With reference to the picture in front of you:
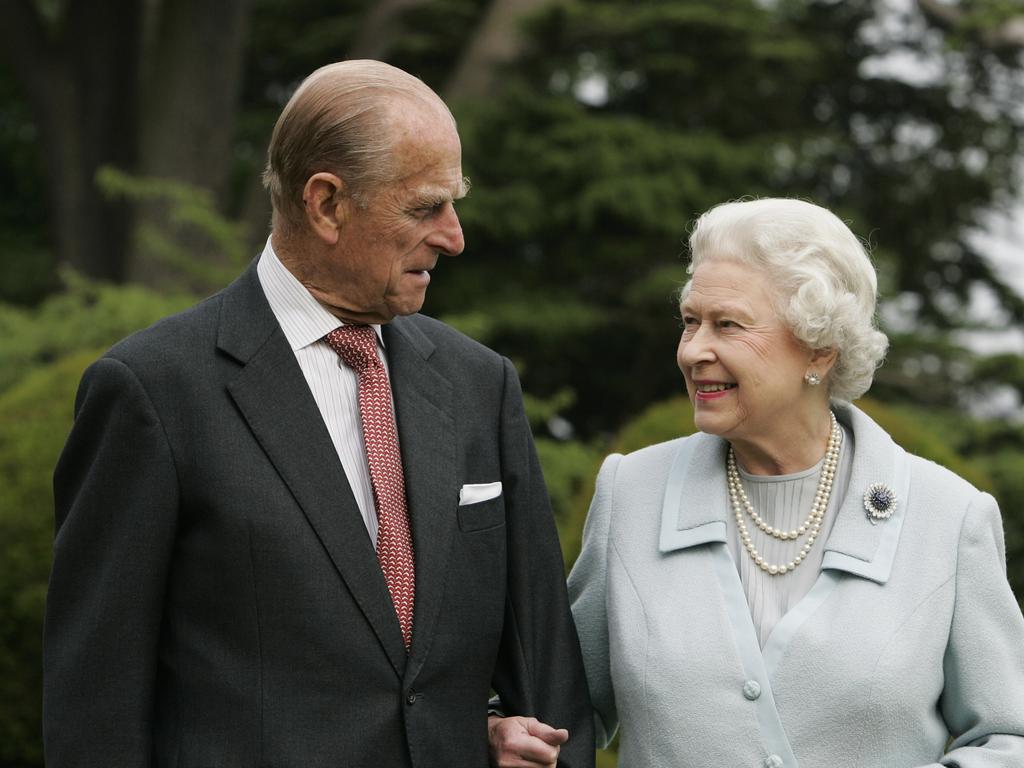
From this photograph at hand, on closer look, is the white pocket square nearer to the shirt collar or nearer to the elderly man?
the elderly man

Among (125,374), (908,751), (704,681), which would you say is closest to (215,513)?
(125,374)

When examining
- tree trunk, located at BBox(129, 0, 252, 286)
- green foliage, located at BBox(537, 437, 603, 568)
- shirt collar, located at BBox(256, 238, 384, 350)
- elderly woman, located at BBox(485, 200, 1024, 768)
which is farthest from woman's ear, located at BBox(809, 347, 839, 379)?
tree trunk, located at BBox(129, 0, 252, 286)

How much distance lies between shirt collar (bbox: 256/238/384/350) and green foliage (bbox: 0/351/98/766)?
10.9 feet

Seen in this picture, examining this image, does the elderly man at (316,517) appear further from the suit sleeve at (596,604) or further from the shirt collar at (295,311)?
the suit sleeve at (596,604)

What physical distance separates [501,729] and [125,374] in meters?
1.06

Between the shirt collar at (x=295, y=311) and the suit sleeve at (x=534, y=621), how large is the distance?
466 mm

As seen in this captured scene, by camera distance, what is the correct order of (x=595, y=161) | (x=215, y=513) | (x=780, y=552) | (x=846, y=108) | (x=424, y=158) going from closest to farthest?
(x=215, y=513)
(x=424, y=158)
(x=780, y=552)
(x=595, y=161)
(x=846, y=108)

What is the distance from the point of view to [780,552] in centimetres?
314

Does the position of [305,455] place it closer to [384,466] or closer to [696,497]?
[384,466]

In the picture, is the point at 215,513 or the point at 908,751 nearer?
the point at 215,513

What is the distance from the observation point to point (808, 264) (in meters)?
3.06

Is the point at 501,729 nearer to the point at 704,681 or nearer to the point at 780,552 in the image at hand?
the point at 704,681

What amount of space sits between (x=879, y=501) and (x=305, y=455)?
3.95 ft

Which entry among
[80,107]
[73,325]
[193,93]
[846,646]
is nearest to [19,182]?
[80,107]
